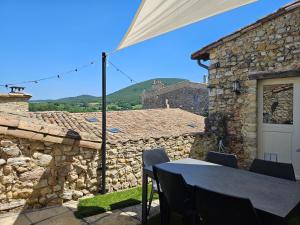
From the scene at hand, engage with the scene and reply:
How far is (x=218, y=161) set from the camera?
3.80 metres

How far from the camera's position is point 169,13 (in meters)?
2.89

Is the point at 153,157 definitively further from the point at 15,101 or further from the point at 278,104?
the point at 15,101

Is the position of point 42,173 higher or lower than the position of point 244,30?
lower

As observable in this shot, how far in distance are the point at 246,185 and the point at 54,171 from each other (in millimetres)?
3172

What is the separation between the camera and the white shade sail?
8.73 ft

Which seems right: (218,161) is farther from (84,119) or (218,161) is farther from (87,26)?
(87,26)

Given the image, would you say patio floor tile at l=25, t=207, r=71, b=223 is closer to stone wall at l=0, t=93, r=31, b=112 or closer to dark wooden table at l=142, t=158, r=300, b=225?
dark wooden table at l=142, t=158, r=300, b=225

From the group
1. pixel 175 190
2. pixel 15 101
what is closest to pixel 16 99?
pixel 15 101

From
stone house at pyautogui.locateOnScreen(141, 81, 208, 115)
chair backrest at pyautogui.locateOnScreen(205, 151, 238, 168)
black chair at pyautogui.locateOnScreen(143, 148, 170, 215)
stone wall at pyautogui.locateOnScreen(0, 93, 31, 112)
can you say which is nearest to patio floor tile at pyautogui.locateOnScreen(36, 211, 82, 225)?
black chair at pyautogui.locateOnScreen(143, 148, 170, 215)

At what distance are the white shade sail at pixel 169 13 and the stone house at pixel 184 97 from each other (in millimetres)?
11909

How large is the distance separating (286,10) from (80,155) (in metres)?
5.12

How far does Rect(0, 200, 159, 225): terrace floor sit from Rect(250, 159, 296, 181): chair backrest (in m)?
1.68

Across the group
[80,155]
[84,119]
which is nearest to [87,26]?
[84,119]

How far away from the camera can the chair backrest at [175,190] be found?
8.64 feet
